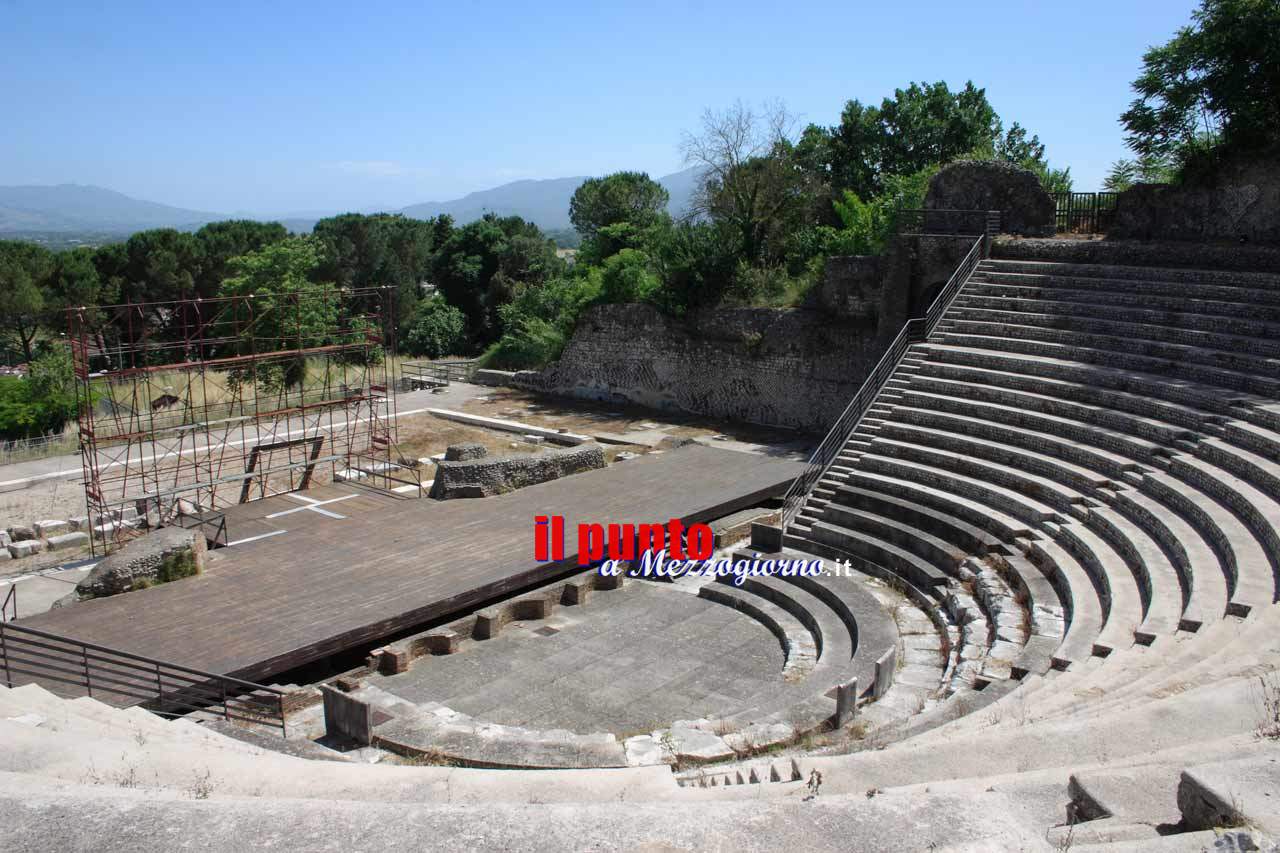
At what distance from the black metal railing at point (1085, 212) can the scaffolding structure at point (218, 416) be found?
1354 cm

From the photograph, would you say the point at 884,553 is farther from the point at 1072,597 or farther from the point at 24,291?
the point at 24,291

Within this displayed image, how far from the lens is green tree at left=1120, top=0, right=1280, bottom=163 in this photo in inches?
623

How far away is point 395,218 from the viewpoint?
4659 cm

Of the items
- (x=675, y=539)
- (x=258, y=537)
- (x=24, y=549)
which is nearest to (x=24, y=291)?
(x=24, y=549)

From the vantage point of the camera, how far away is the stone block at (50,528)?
50.5ft

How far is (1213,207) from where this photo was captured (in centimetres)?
1650

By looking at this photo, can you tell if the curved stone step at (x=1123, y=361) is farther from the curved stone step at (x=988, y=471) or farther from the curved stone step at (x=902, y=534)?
the curved stone step at (x=902, y=534)

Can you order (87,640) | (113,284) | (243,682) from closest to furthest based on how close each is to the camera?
(243,682) → (87,640) → (113,284)

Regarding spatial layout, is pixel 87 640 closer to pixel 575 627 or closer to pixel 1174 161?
pixel 575 627

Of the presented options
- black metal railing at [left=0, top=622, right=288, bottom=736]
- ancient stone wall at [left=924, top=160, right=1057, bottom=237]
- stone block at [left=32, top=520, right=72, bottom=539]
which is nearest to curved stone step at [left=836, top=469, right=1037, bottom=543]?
ancient stone wall at [left=924, top=160, right=1057, bottom=237]

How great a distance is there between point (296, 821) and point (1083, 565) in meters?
9.08

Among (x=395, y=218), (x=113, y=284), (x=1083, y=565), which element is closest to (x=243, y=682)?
(x=1083, y=565)

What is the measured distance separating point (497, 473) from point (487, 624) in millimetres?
4647

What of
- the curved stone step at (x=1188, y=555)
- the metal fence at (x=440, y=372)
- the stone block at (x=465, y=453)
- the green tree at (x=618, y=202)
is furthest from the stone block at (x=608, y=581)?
→ the green tree at (x=618, y=202)
